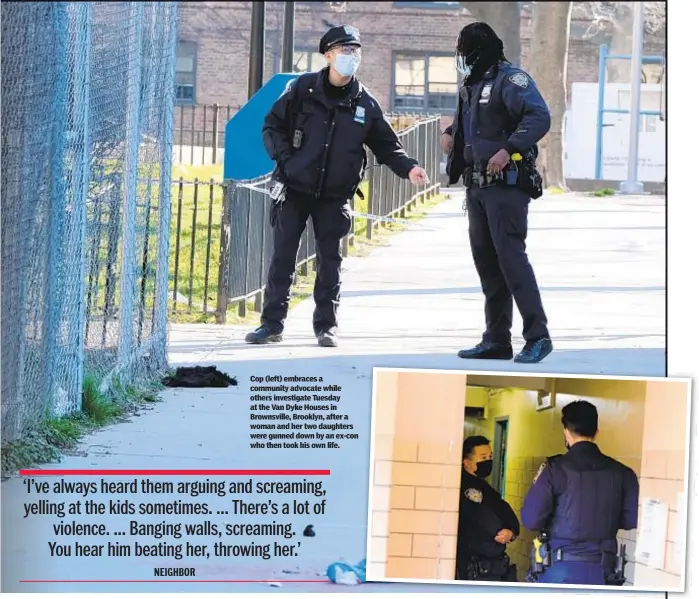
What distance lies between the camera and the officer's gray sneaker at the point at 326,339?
8.02 metres

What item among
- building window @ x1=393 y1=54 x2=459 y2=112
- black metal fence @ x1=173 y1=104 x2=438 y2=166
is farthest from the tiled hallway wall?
building window @ x1=393 y1=54 x2=459 y2=112

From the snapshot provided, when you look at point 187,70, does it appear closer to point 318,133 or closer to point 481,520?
point 318,133

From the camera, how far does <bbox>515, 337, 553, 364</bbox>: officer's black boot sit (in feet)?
24.1

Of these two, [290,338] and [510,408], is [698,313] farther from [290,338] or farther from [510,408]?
[290,338]

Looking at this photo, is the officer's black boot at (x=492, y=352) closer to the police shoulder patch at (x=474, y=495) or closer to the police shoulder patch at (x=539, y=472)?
the police shoulder patch at (x=539, y=472)

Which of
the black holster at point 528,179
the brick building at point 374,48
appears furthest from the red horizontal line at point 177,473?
the brick building at point 374,48

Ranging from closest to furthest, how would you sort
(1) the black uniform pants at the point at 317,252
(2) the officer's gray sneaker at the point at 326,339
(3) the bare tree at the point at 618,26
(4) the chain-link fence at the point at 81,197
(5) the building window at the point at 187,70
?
1. (4) the chain-link fence at the point at 81,197
2. (1) the black uniform pants at the point at 317,252
3. (2) the officer's gray sneaker at the point at 326,339
4. (5) the building window at the point at 187,70
5. (3) the bare tree at the point at 618,26

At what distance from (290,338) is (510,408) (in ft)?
12.0

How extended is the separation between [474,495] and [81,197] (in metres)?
2.28

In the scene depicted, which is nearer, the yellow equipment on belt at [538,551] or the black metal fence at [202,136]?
the yellow equipment on belt at [538,551]

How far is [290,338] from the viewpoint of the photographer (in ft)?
27.1

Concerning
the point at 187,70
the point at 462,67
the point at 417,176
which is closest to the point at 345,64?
the point at 462,67

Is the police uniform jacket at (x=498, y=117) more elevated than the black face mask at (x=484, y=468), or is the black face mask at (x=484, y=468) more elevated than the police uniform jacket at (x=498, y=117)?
the police uniform jacket at (x=498, y=117)

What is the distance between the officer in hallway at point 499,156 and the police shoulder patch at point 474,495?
8.86 ft
